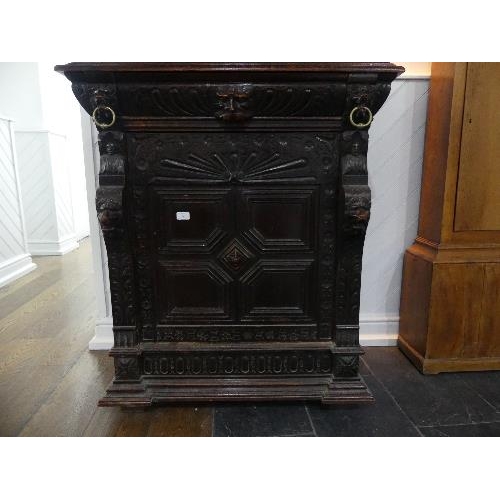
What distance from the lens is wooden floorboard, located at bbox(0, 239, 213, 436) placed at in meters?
1.65

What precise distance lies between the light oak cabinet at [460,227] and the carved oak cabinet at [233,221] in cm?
51

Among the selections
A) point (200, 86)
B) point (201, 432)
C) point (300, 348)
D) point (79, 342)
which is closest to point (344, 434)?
point (300, 348)

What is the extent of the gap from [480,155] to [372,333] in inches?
43.3

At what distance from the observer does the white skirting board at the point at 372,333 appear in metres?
2.32

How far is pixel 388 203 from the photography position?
88.1 inches

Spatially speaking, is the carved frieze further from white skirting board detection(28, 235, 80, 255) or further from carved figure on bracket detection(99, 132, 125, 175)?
white skirting board detection(28, 235, 80, 255)

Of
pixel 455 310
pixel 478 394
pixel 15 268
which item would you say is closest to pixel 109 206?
pixel 455 310

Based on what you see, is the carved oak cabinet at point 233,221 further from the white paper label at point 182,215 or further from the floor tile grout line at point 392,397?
the floor tile grout line at point 392,397

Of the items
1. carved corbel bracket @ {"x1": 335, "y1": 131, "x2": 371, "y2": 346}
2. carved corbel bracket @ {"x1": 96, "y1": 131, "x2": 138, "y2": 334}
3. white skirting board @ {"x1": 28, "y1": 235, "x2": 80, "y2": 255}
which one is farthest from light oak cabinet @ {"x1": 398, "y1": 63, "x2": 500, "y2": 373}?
white skirting board @ {"x1": 28, "y1": 235, "x2": 80, "y2": 255}

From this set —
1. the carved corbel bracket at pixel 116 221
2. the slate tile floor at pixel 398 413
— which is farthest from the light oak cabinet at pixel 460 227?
the carved corbel bracket at pixel 116 221

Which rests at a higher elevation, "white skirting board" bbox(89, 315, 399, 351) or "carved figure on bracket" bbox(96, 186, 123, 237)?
"carved figure on bracket" bbox(96, 186, 123, 237)

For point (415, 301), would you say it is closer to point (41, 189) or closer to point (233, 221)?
point (233, 221)

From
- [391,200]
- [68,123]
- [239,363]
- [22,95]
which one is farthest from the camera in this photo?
[68,123]

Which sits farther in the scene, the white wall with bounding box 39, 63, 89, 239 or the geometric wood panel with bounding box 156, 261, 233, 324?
the white wall with bounding box 39, 63, 89, 239
